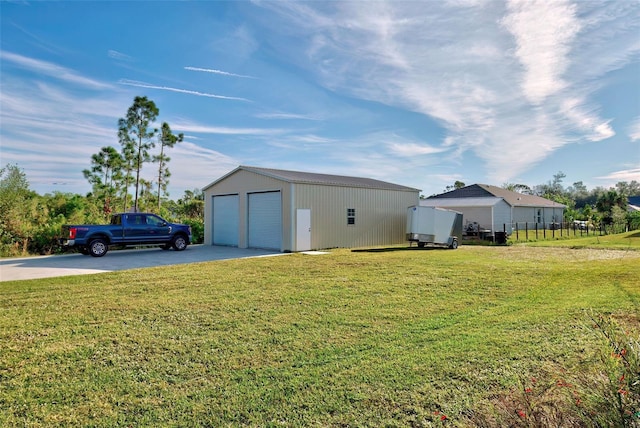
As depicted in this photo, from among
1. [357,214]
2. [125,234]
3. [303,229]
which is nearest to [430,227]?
[357,214]

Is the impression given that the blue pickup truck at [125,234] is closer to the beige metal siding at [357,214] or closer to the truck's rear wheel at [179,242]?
the truck's rear wheel at [179,242]

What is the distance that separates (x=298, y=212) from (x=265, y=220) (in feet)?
6.33

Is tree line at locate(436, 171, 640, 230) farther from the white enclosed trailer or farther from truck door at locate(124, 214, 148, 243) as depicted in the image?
truck door at locate(124, 214, 148, 243)

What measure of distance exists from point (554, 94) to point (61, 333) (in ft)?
55.9

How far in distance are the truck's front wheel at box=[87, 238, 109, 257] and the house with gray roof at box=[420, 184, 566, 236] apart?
63.0 ft

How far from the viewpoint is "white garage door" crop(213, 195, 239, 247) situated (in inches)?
697

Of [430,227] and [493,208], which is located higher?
[493,208]

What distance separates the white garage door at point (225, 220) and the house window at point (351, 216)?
536 cm

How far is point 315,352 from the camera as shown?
4133mm

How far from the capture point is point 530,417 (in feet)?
8.36

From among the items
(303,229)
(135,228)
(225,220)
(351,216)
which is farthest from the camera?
(225,220)

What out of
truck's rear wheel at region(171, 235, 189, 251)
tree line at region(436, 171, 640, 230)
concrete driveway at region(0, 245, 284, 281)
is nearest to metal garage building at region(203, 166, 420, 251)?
truck's rear wheel at region(171, 235, 189, 251)

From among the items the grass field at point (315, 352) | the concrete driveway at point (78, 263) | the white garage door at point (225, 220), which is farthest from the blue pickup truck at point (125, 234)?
the grass field at point (315, 352)

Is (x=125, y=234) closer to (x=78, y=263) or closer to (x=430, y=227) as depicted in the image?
(x=78, y=263)
